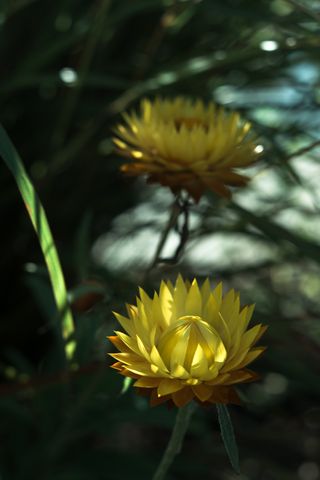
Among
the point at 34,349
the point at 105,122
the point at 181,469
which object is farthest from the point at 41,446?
the point at 105,122

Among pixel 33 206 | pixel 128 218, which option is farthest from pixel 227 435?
pixel 128 218

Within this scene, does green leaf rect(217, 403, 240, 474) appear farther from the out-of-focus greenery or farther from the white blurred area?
the white blurred area

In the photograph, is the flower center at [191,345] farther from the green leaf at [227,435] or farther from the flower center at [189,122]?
the flower center at [189,122]

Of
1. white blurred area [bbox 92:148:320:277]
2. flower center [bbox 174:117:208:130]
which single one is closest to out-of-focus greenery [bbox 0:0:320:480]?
white blurred area [bbox 92:148:320:277]

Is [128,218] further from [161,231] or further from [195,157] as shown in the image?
[195,157]

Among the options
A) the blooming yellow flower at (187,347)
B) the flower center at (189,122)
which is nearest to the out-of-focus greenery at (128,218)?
the flower center at (189,122)

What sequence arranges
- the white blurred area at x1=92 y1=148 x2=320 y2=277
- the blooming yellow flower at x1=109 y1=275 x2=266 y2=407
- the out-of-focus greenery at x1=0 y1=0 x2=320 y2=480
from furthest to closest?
the white blurred area at x1=92 y1=148 x2=320 y2=277 → the out-of-focus greenery at x1=0 y1=0 x2=320 y2=480 → the blooming yellow flower at x1=109 y1=275 x2=266 y2=407

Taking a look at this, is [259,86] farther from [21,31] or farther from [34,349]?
[34,349]
